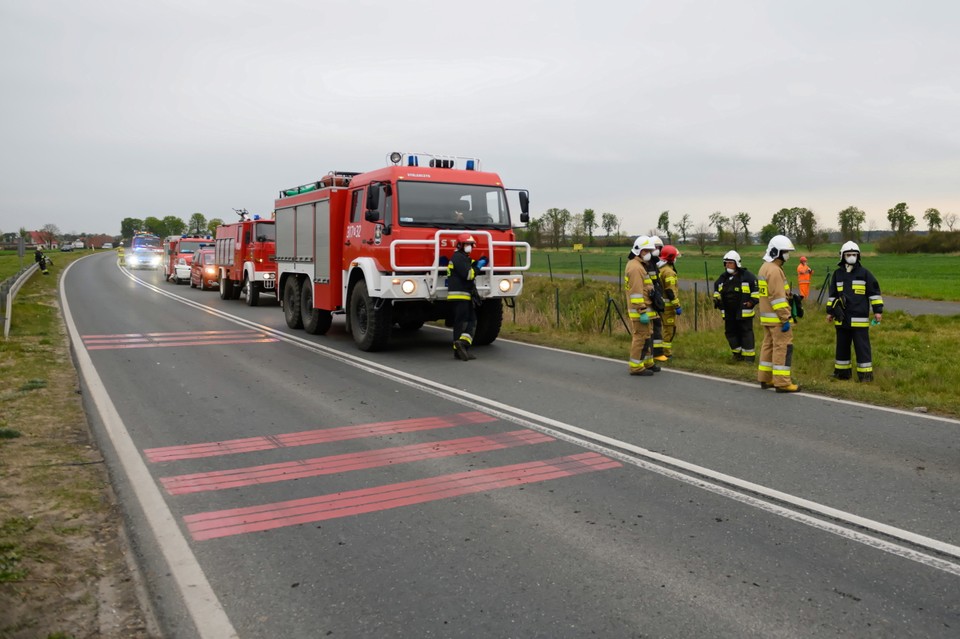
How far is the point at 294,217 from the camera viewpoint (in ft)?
48.9

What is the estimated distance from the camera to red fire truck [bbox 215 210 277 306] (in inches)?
864

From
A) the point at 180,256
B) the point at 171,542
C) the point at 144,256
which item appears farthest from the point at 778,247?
the point at 144,256

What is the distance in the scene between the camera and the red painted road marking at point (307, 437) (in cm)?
607

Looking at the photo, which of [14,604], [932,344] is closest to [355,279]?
[14,604]

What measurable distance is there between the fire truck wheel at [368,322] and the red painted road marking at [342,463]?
5427mm

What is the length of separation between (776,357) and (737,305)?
9.36 ft

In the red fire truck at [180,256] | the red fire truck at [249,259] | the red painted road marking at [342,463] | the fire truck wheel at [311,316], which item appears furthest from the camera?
the red fire truck at [180,256]

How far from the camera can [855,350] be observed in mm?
9477

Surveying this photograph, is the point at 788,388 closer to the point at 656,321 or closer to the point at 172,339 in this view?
the point at 656,321

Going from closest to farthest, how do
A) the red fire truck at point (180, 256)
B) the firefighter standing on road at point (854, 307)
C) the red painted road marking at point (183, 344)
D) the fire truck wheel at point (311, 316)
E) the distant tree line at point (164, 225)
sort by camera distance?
the firefighter standing on road at point (854, 307) → the red painted road marking at point (183, 344) → the fire truck wheel at point (311, 316) → the red fire truck at point (180, 256) → the distant tree line at point (164, 225)

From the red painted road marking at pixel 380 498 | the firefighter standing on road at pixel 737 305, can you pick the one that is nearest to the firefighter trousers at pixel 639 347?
the firefighter standing on road at pixel 737 305

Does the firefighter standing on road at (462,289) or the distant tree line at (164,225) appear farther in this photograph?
the distant tree line at (164,225)

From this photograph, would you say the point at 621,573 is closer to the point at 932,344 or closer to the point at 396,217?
the point at 396,217

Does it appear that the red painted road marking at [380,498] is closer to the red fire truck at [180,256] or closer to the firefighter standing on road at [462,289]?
the firefighter standing on road at [462,289]
